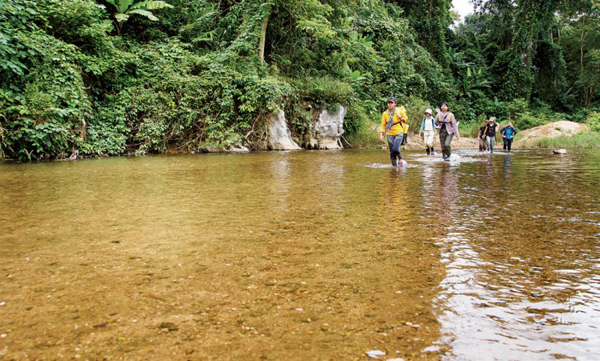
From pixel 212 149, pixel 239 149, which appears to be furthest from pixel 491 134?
pixel 212 149

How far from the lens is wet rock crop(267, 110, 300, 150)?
731 inches

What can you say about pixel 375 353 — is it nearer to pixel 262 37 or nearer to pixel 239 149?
pixel 239 149

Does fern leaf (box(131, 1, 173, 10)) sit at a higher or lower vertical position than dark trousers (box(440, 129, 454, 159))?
higher

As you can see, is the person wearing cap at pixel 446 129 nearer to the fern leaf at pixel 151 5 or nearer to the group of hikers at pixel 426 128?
the group of hikers at pixel 426 128

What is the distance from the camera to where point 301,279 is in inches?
96.3

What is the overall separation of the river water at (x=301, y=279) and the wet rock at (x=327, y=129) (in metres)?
15.4

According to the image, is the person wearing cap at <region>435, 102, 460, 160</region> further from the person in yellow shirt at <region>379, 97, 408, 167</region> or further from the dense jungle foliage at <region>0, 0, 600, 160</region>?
the dense jungle foliage at <region>0, 0, 600, 160</region>

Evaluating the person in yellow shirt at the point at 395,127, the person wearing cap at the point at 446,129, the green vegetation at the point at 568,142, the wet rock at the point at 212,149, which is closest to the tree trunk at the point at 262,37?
the wet rock at the point at 212,149

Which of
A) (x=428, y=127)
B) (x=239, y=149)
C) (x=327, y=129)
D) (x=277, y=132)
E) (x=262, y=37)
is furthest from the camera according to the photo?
(x=327, y=129)

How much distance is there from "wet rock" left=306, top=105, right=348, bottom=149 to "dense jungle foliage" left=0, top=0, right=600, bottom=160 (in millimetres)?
556

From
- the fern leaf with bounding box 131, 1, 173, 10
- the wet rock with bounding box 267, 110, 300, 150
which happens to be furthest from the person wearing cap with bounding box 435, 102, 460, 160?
the fern leaf with bounding box 131, 1, 173, 10

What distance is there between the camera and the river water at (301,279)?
1.73 m

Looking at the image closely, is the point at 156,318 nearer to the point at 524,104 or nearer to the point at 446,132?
the point at 446,132

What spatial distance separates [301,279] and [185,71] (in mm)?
16705
